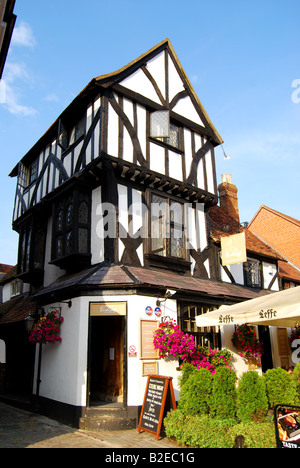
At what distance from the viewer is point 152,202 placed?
11.4 m

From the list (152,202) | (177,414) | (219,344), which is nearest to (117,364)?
(219,344)

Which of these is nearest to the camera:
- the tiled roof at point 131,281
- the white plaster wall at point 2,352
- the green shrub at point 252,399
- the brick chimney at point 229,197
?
the green shrub at point 252,399

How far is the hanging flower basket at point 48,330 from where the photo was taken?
32.0 feet

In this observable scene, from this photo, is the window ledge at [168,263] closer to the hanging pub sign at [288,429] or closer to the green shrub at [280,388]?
the green shrub at [280,388]

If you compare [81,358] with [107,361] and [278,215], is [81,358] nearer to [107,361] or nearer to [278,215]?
[107,361]

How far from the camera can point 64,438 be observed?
7426mm

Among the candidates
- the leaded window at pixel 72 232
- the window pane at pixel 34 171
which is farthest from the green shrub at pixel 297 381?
the window pane at pixel 34 171

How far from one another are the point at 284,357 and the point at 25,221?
38.0ft

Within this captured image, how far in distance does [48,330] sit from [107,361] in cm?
249

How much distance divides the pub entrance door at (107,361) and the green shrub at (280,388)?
5.27 meters

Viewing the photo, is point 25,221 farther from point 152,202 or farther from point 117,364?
point 117,364

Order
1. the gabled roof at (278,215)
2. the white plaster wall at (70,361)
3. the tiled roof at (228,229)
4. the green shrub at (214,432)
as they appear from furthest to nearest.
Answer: the gabled roof at (278,215) → the tiled roof at (228,229) → the white plaster wall at (70,361) → the green shrub at (214,432)

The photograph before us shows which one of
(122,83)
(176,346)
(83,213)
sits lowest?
(176,346)

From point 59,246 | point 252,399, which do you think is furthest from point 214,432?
point 59,246
